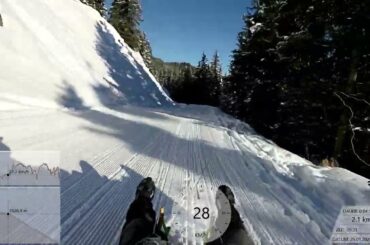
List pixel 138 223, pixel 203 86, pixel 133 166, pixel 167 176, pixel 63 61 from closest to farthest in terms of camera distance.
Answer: pixel 138 223, pixel 167 176, pixel 133 166, pixel 63 61, pixel 203 86

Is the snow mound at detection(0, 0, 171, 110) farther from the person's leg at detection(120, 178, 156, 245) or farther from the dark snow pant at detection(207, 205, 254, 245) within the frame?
the dark snow pant at detection(207, 205, 254, 245)

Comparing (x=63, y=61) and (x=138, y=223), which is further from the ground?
(x=63, y=61)

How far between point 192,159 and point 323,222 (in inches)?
132

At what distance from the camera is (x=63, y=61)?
19.2 m

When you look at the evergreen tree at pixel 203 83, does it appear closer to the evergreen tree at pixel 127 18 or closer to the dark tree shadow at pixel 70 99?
the evergreen tree at pixel 127 18

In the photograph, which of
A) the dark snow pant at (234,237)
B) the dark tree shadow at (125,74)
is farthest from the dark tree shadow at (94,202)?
the dark tree shadow at (125,74)

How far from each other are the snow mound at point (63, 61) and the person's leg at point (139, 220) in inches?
295

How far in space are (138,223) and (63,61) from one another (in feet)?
57.8

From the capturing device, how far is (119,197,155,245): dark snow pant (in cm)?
289

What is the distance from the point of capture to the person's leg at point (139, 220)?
2.91 meters

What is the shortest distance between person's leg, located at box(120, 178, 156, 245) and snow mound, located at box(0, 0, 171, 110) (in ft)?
24.6
